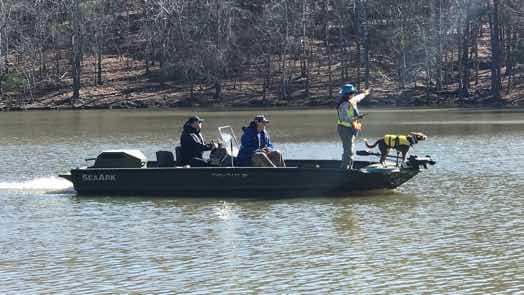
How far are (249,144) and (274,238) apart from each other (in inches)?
205

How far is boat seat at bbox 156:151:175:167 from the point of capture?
71.0 feet

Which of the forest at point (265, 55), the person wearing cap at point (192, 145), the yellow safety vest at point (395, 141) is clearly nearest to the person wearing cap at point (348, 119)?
the yellow safety vest at point (395, 141)

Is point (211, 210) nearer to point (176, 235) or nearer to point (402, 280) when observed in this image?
point (176, 235)

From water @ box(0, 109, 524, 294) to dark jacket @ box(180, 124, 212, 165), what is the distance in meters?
1.09

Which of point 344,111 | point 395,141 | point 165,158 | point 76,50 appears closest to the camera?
point 344,111

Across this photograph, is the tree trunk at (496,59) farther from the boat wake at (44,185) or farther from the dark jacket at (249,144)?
the dark jacket at (249,144)

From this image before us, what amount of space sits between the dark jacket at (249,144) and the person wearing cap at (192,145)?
2.36 feet

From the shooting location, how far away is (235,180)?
20.8m

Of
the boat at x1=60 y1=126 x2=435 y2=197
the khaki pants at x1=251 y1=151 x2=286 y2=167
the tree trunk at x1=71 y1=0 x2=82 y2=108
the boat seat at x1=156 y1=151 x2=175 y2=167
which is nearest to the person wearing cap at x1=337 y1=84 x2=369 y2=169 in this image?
the boat at x1=60 y1=126 x2=435 y2=197

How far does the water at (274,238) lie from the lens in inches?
514

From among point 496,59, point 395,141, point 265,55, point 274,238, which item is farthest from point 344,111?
point 265,55

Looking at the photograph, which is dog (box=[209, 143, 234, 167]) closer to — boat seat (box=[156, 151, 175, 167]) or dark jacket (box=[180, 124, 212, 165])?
dark jacket (box=[180, 124, 212, 165])

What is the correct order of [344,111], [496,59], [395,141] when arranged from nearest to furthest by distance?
1. [344,111]
2. [395,141]
3. [496,59]

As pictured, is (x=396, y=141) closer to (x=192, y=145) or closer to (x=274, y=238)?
(x=192, y=145)
